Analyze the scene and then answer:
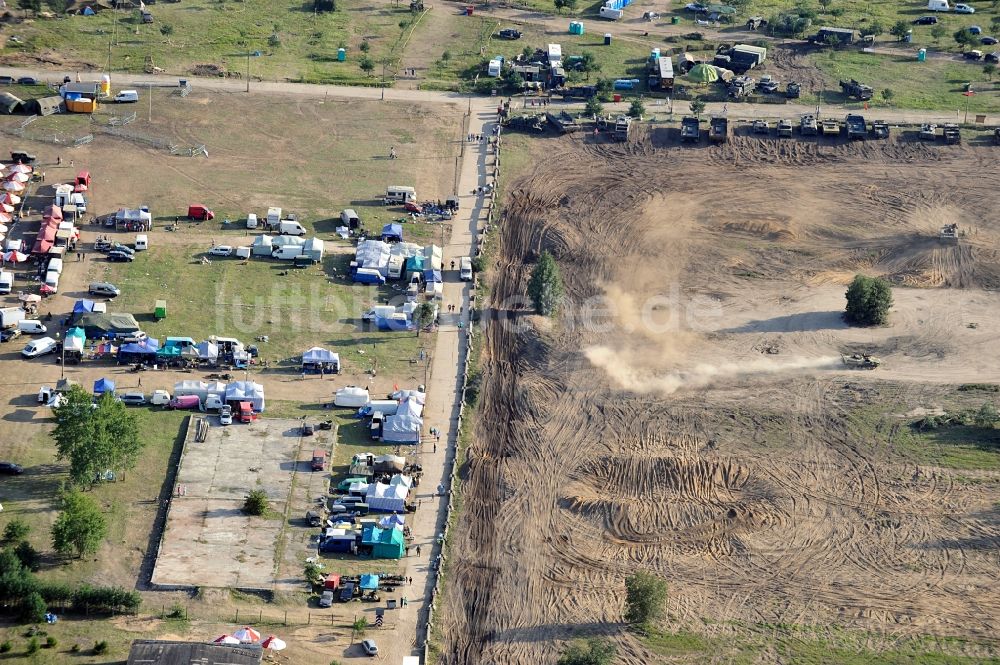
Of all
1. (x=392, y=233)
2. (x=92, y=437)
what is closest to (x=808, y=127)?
(x=392, y=233)

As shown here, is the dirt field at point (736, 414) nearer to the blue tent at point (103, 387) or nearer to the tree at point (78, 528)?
the tree at point (78, 528)

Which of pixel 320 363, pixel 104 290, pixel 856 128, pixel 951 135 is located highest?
pixel 951 135

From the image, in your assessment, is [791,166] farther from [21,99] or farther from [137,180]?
[21,99]

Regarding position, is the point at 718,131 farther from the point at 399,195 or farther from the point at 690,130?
the point at 399,195

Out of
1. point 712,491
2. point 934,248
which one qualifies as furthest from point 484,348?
point 934,248

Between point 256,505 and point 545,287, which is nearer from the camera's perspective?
point 256,505

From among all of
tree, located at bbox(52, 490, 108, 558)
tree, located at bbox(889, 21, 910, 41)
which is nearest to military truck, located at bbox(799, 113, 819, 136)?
tree, located at bbox(889, 21, 910, 41)
